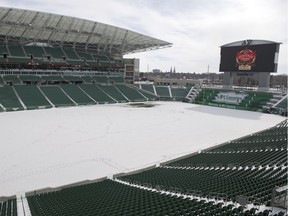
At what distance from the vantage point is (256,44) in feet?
199

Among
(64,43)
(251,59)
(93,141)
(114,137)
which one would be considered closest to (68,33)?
(64,43)

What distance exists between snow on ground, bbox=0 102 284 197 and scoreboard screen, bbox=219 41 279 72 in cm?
1430

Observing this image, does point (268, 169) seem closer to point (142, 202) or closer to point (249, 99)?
point (142, 202)

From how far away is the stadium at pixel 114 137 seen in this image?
1466 cm

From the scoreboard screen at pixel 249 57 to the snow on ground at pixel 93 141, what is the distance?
46.9 feet

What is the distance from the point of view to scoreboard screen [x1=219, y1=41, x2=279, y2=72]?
59.3 m

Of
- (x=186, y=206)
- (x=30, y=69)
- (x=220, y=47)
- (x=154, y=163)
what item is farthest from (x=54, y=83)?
(x=186, y=206)

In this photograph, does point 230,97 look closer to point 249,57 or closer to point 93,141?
point 249,57

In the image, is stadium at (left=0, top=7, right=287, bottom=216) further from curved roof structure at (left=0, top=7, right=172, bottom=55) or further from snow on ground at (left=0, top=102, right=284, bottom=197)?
curved roof structure at (left=0, top=7, right=172, bottom=55)

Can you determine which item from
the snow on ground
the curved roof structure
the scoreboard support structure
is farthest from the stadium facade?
the snow on ground

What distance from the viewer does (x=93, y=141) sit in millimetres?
31547

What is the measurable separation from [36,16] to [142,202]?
180 feet

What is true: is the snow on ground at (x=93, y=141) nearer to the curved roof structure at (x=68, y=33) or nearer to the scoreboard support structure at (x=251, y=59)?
the scoreboard support structure at (x=251, y=59)

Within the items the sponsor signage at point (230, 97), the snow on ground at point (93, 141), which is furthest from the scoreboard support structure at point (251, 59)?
the snow on ground at point (93, 141)
